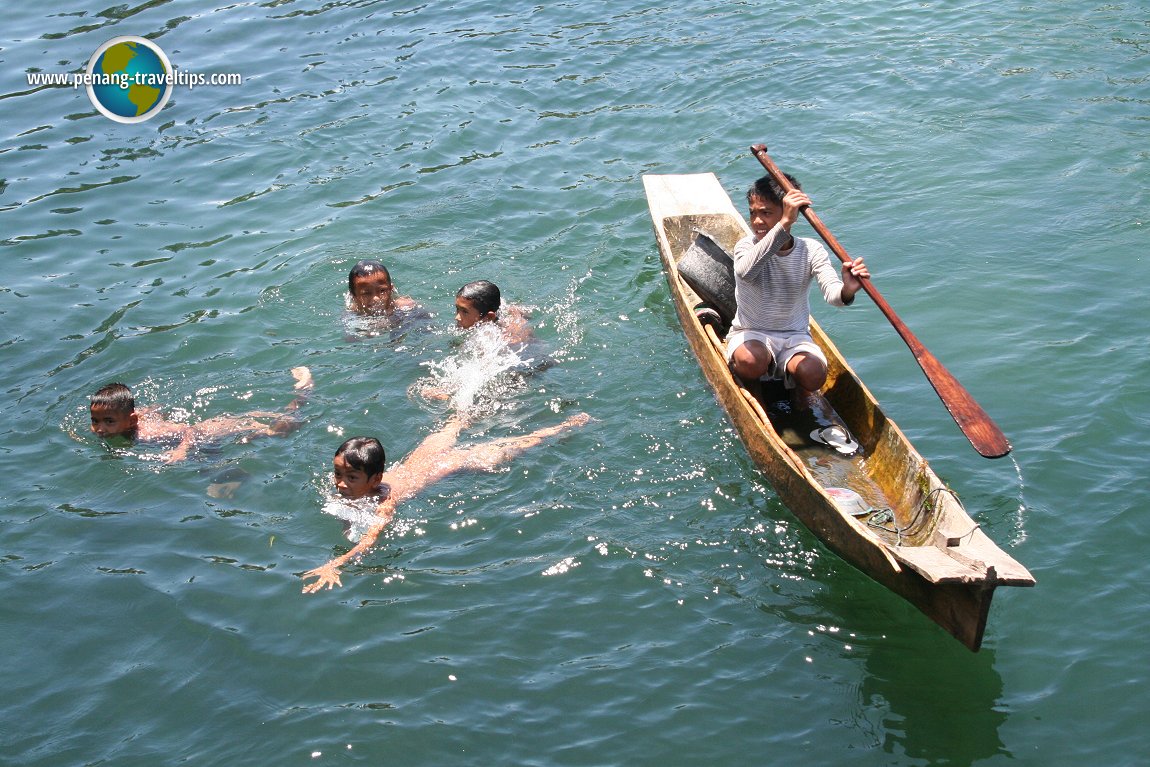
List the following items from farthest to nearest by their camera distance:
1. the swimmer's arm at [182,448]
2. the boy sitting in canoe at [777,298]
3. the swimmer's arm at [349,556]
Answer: the swimmer's arm at [182,448] < the boy sitting in canoe at [777,298] < the swimmer's arm at [349,556]

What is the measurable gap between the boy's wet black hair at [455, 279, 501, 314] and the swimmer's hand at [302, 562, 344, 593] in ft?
9.18

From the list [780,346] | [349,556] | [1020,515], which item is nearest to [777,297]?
[780,346]

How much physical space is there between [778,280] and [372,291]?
3.62 metres

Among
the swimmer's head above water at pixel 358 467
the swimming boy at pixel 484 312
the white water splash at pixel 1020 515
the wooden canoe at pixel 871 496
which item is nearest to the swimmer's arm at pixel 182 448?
the swimmer's head above water at pixel 358 467

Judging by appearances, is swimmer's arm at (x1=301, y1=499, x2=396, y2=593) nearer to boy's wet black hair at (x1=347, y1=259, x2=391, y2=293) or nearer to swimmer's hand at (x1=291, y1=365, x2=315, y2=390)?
swimmer's hand at (x1=291, y1=365, x2=315, y2=390)

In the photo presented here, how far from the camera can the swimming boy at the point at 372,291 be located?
873 centimetres

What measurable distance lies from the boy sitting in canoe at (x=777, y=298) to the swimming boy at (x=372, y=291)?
3.15 meters

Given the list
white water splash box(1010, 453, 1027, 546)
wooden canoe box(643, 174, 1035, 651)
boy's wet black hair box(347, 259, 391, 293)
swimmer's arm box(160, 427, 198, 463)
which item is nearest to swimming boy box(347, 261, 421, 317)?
boy's wet black hair box(347, 259, 391, 293)

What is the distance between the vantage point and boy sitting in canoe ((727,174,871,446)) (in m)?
6.66

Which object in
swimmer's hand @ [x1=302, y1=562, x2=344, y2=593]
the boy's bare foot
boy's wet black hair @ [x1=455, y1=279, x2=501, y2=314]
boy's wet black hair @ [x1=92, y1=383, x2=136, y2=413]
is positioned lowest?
swimmer's hand @ [x1=302, y1=562, x2=344, y2=593]

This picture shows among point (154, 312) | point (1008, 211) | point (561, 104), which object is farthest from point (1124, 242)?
point (154, 312)

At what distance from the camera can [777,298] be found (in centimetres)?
704

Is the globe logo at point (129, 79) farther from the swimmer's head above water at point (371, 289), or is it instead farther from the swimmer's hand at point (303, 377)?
the swimmer's hand at point (303, 377)

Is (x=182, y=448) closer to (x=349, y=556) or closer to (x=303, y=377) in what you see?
(x=303, y=377)
